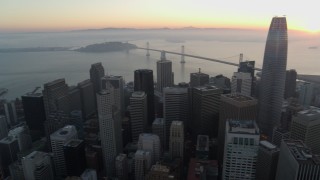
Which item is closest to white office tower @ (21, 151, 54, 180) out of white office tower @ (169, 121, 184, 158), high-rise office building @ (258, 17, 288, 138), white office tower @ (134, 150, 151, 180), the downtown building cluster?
the downtown building cluster

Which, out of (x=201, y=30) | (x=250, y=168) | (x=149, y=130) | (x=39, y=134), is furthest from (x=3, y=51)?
(x=201, y=30)

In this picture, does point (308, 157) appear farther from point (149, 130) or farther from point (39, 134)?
point (39, 134)

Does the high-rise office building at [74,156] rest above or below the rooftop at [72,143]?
below

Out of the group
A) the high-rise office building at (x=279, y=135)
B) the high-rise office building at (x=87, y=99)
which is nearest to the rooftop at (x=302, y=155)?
the high-rise office building at (x=279, y=135)

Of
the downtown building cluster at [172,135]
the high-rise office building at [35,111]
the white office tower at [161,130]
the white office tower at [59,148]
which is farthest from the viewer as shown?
the high-rise office building at [35,111]

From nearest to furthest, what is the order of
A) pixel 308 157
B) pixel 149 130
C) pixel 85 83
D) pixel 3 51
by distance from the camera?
pixel 308 157 < pixel 149 130 < pixel 85 83 < pixel 3 51

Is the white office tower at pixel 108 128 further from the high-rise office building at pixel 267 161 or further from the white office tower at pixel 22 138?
the high-rise office building at pixel 267 161

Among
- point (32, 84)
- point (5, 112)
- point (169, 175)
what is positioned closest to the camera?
point (169, 175)
